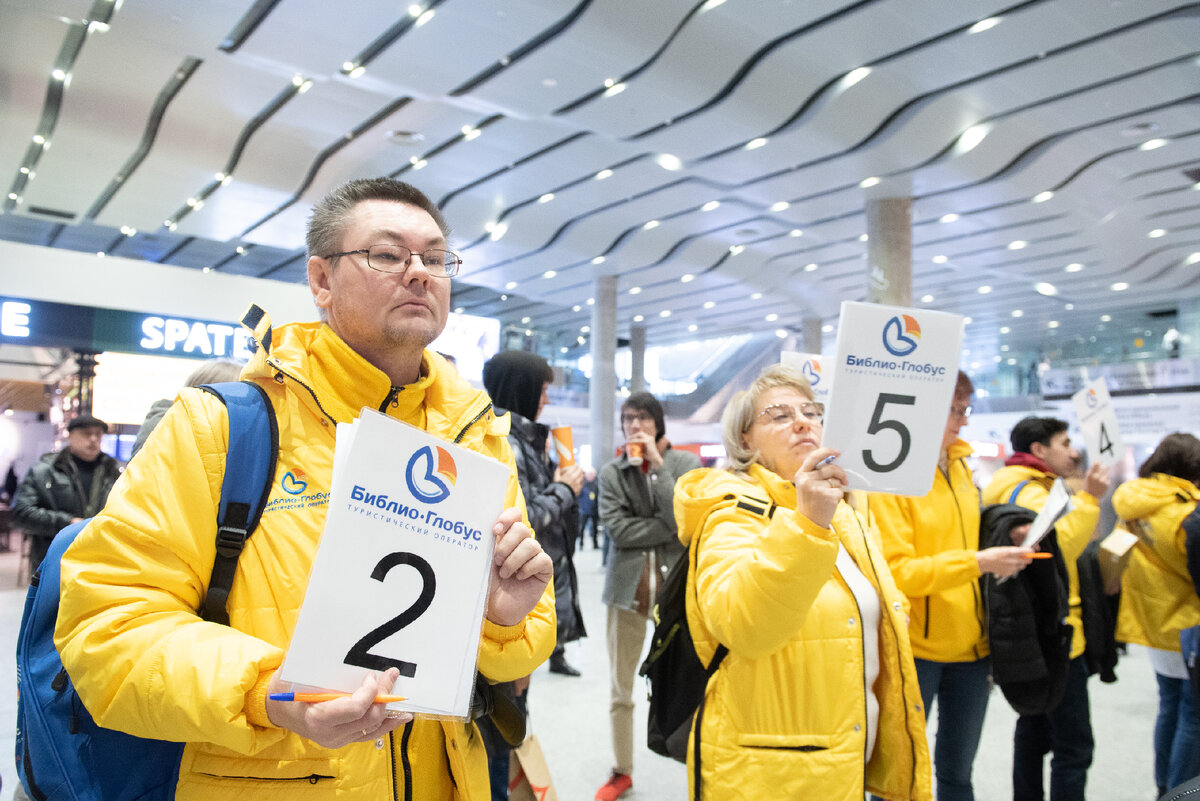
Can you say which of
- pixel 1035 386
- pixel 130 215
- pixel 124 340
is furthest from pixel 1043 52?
pixel 1035 386

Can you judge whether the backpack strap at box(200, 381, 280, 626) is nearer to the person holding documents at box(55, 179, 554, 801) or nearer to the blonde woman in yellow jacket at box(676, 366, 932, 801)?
the person holding documents at box(55, 179, 554, 801)

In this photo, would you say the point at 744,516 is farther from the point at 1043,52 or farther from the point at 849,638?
the point at 1043,52

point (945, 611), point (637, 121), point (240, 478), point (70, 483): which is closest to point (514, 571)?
point (240, 478)

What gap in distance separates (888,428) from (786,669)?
60cm

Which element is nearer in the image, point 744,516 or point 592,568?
point 744,516

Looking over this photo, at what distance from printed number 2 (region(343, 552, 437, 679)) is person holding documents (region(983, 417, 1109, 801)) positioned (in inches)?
95.1

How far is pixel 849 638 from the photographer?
1.78 m

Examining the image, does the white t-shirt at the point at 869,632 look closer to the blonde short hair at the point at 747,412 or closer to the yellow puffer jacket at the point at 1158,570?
the blonde short hair at the point at 747,412

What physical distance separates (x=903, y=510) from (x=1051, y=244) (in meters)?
12.0

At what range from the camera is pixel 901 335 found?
5.82 feet

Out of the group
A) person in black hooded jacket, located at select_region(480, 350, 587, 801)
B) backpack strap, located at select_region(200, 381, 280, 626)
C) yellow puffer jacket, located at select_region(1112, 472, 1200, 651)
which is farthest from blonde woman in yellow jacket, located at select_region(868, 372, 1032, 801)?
backpack strap, located at select_region(200, 381, 280, 626)

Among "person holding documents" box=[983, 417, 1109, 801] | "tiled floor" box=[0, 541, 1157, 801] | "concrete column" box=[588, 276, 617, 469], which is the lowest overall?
"tiled floor" box=[0, 541, 1157, 801]

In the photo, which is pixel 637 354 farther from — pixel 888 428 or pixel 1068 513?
pixel 888 428

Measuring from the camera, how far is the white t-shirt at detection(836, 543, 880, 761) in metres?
1.82
